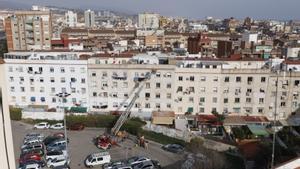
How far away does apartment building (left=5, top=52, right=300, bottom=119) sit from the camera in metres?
37.0

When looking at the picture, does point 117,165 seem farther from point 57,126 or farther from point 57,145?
point 57,126

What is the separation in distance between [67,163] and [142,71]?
562 inches

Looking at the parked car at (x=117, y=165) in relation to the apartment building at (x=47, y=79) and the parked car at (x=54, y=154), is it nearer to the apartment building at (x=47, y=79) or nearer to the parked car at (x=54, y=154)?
the parked car at (x=54, y=154)

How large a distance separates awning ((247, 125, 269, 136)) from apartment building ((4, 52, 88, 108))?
18954 millimetres

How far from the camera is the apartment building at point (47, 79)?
39.1m

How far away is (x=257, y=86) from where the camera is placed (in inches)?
1454

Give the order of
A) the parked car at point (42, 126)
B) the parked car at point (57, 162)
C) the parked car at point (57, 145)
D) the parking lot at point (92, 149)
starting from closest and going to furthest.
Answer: the parked car at point (57, 162)
the parking lot at point (92, 149)
the parked car at point (57, 145)
the parked car at point (42, 126)

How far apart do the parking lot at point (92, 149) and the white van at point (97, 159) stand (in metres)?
0.61

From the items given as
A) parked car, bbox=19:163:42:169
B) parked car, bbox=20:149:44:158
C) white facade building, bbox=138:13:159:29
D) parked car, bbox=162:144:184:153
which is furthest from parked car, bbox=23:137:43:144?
white facade building, bbox=138:13:159:29

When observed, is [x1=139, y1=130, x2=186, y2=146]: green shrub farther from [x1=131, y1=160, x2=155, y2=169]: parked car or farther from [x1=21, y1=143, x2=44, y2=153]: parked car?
[x1=21, y1=143, x2=44, y2=153]: parked car

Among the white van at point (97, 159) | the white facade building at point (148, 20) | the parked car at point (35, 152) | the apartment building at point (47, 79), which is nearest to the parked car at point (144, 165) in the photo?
the white van at point (97, 159)

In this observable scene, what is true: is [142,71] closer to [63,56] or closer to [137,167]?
[63,56]

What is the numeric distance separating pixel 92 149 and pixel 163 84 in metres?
11.4

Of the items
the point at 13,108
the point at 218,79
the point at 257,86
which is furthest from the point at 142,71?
the point at 13,108
